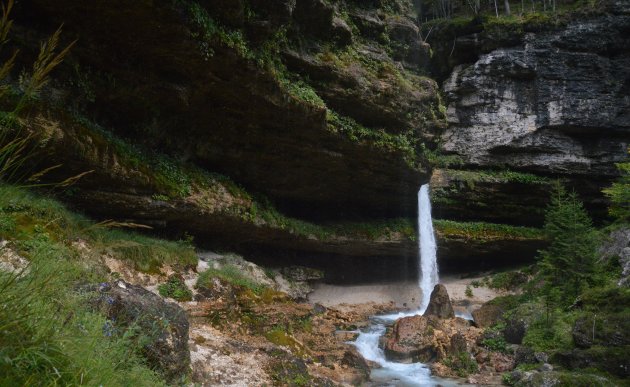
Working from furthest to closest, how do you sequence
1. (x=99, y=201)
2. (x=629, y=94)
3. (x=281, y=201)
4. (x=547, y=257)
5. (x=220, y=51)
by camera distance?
(x=629, y=94) → (x=281, y=201) → (x=547, y=257) → (x=99, y=201) → (x=220, y=51)

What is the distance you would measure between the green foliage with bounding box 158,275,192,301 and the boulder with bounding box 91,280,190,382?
4.82 meters

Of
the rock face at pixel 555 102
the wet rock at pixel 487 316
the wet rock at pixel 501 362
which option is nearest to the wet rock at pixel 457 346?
the wet rock at pixel 501 362

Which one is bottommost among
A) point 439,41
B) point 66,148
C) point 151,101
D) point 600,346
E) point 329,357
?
point 329,357

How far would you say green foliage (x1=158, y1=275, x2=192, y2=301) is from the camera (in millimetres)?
9102

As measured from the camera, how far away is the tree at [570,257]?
12.2 m

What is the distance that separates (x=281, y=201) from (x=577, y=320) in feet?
37.3

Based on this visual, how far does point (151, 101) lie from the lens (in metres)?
10.8

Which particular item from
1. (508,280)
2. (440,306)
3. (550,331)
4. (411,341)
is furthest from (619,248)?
(411,341)

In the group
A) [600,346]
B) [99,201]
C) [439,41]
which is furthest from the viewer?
[439,41]

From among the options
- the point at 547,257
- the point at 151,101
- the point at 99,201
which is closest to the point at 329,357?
the point at 99,201

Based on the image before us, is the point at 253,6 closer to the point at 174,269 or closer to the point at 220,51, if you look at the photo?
the point at 220,51

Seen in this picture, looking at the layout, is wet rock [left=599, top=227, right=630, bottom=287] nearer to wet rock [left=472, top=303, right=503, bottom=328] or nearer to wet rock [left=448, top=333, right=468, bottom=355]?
wet rock [left=472, top=303, right=503, bottom=328]

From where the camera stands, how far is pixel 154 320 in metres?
3.55

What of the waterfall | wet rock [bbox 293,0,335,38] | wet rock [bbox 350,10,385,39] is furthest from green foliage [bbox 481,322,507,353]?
wet rock [bbox 350,10,385,39]
